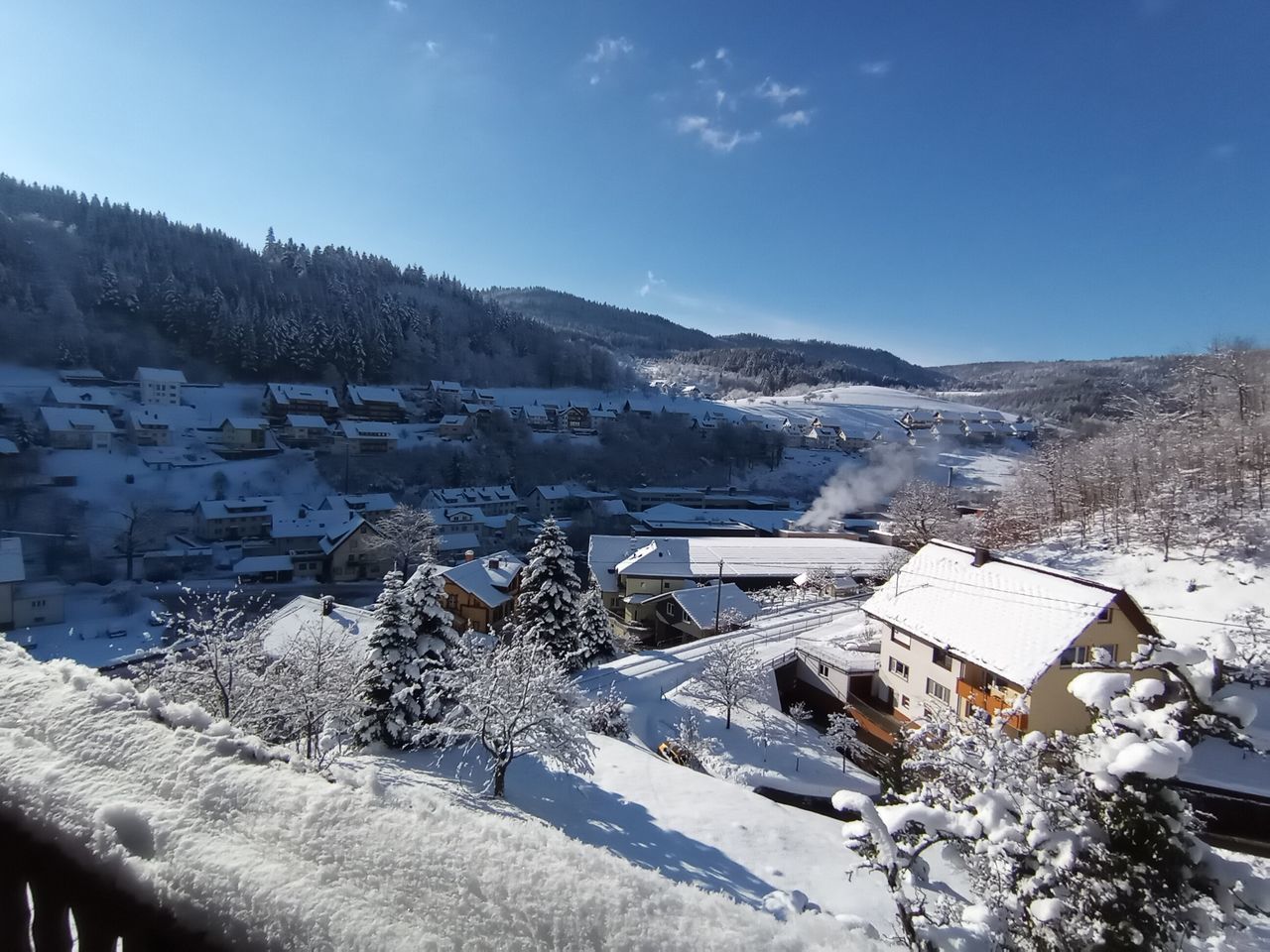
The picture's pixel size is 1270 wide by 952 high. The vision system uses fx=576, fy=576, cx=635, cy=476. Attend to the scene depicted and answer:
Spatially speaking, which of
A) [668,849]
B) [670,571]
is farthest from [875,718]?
[670,571]

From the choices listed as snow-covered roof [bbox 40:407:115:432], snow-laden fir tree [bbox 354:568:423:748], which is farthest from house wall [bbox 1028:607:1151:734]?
snow-covered roof [bbox 40:407:115:432]

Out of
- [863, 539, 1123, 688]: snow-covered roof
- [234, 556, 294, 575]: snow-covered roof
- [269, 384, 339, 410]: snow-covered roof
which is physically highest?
[269, 384, 339, 410]: snow-covered roof

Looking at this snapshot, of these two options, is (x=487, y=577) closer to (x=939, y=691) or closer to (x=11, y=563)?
(x=11, y=563)

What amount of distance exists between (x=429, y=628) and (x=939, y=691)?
12883 millimetres

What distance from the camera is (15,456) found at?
34.5 meters

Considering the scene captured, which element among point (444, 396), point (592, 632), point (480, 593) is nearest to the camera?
point (592, 632)

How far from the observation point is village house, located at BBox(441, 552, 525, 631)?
84.0 ft

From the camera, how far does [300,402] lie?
5309 centimetres

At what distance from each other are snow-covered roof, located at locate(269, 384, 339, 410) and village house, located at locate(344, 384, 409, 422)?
156cm

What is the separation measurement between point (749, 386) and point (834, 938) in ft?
401

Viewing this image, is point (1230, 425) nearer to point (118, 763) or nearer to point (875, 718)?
point (875, 718)

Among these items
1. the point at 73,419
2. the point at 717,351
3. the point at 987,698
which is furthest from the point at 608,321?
the point at 987,698

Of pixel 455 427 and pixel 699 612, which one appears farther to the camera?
pixel 455 427

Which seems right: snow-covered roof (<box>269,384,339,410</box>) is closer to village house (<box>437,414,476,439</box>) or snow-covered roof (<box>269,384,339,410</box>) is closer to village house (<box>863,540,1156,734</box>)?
village house (<box>437,414,476,439</box>)
